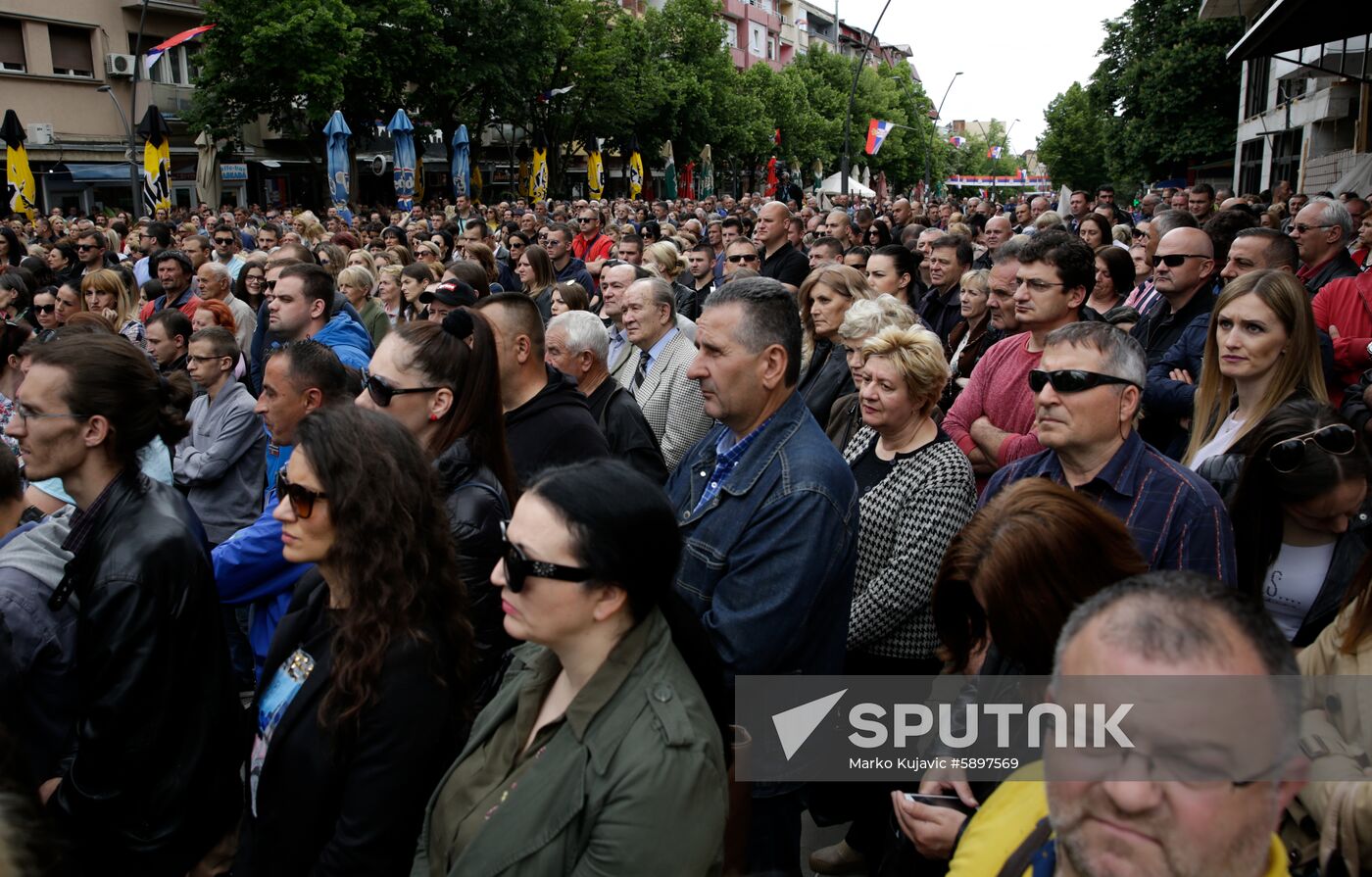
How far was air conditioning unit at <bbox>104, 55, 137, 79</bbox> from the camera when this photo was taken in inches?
1313

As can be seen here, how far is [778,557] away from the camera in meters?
2.72

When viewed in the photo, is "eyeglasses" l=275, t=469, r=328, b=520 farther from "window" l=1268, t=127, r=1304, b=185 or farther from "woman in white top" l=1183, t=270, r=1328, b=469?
"window" l=1268, t=127, r=1304, b=185

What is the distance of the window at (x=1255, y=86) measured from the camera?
32.0 meters

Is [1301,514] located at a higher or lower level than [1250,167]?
lower

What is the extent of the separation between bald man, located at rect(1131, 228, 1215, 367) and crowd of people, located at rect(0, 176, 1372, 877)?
846mm

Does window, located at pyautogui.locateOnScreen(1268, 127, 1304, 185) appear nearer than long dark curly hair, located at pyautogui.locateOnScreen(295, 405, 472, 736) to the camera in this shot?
No

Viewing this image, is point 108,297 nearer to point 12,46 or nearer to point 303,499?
point 303,499

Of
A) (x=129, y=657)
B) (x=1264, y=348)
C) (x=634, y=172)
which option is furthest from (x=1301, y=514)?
(x=634, y=172)

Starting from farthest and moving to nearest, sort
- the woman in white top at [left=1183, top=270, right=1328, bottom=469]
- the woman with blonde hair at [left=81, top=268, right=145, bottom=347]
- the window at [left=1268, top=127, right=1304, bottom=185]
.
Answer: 1. the window at [left=1268, top=127, right=1304, bottom=185]
2. the woman with blonde hair at [left=81, top=268, right=145, bottom=347]
3. the woman in white top at [left=1183, top=270, right=1328, bottom=469]

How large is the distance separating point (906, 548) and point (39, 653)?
103 inches

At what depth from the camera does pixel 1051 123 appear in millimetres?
66250

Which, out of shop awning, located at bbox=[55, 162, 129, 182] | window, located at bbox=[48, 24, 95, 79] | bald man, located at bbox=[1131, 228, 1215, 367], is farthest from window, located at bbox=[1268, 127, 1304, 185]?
window, located at bbox=[48, 24, 95, 79]

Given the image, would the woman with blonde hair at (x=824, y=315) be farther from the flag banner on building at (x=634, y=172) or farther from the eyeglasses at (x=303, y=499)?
the flag banner on building at (x=634, y=172)

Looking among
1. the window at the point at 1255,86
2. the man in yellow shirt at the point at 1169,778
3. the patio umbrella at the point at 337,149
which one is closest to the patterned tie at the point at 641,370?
the man in yellow shirt at the point at 1169,778
